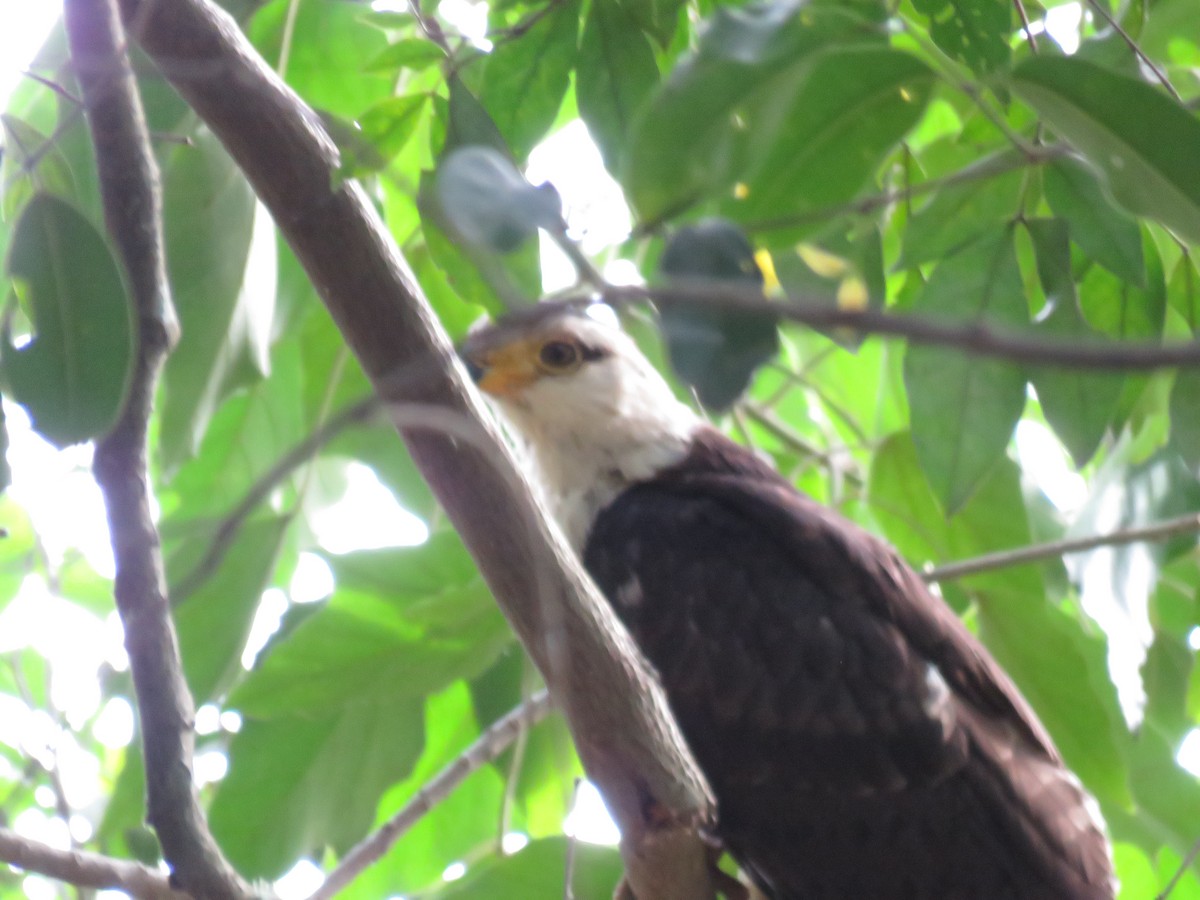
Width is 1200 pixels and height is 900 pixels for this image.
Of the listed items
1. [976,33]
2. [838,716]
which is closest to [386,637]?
[838,716]

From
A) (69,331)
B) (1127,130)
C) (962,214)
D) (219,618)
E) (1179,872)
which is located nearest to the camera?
(1127,130)

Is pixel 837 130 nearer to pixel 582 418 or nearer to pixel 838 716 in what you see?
pixel 838 716

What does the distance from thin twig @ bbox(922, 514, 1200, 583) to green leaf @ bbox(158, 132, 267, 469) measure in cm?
145

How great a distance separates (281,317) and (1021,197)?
1.80 m

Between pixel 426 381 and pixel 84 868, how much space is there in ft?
2.55

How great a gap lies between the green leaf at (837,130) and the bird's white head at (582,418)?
55.8 inches

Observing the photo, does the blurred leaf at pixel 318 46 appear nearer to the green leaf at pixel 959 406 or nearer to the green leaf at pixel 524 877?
the green leaf at pixel 959 406

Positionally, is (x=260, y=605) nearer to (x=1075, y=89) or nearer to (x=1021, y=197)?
(x=1021, y=197)

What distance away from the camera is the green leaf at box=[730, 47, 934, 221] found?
1495 mm

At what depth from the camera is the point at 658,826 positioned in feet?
6.10

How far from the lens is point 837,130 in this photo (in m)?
1.59

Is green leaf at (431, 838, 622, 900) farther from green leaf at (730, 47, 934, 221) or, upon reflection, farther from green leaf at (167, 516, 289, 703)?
green leaf at (730, 47, 934, 221)

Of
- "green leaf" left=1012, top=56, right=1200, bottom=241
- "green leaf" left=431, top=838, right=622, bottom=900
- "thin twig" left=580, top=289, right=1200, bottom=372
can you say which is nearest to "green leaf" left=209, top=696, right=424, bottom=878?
"green leaf" left=431, top=838, right=622, bottom=900

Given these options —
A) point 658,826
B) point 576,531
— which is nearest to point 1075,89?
point 658,826
